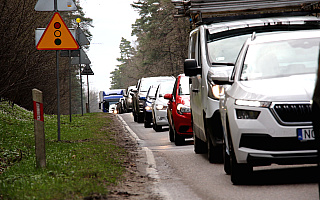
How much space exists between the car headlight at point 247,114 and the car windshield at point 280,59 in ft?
2.86

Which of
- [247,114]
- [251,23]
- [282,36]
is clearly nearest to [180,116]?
[251,23]

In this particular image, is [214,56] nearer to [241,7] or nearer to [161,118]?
[241,7]

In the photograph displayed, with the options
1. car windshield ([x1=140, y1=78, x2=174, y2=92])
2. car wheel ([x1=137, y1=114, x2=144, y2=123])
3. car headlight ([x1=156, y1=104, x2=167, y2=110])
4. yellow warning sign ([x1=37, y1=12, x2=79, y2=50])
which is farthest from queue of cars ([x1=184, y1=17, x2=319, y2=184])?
car windshield ([x1=140, y1=78, x2=174, y2=92])

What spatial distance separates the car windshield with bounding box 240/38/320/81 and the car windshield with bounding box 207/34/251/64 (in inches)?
76.4

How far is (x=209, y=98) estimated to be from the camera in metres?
10.3

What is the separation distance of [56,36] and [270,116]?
7.80 m

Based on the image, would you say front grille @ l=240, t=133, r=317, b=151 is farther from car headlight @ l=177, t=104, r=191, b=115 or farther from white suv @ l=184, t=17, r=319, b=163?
car headlight @ l=177, t=104, r=191, b=115

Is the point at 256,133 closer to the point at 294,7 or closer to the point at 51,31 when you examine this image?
the point at 294,7

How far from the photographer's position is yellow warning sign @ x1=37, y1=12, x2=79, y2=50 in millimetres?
14078

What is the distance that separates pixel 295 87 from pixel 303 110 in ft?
1.16

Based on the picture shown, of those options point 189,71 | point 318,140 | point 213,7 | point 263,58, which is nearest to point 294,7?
point 213,7

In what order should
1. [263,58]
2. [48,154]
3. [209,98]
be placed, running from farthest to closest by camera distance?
1. [48,154]
2. [209,98]
3. [263,58]

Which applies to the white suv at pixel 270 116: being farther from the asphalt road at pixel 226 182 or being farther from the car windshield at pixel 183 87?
the car windshield at pixel 183 87

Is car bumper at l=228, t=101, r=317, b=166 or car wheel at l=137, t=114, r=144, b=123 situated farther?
car wheel at l=137, t=114, r=144, b=123
